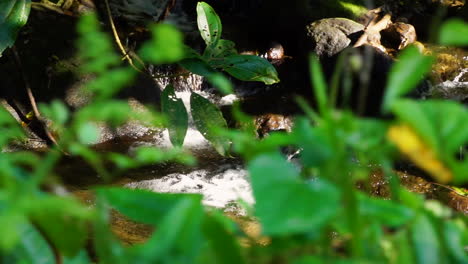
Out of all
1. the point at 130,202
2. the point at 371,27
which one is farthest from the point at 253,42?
the point at 130,202

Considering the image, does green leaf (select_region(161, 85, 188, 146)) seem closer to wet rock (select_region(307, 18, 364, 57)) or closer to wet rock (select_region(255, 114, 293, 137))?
wet rock (select_region(255, 114, 293, 137))

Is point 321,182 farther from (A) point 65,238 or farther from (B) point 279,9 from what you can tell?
(B) point 279,9

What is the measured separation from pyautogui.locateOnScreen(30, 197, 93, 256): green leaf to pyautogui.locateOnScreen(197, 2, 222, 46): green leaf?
117 cm

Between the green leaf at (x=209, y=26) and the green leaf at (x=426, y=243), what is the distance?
47.8 inches

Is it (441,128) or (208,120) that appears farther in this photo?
(208,120)

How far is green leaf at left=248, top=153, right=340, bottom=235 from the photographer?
408mm

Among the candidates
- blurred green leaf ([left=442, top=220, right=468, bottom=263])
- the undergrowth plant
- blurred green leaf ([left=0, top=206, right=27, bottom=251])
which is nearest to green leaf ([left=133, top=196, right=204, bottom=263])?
the undergrowth plant

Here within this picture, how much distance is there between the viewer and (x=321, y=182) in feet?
1.46

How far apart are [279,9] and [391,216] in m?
7.46

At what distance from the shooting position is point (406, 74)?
45cm

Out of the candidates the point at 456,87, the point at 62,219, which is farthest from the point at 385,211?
the point at 456,87

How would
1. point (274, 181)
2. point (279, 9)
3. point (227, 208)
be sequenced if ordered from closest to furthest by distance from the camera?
point (274, 181), point (227, 208), point (279, 9)

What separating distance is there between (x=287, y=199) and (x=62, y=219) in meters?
0.20

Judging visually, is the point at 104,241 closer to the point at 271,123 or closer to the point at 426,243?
the point at 426,243
